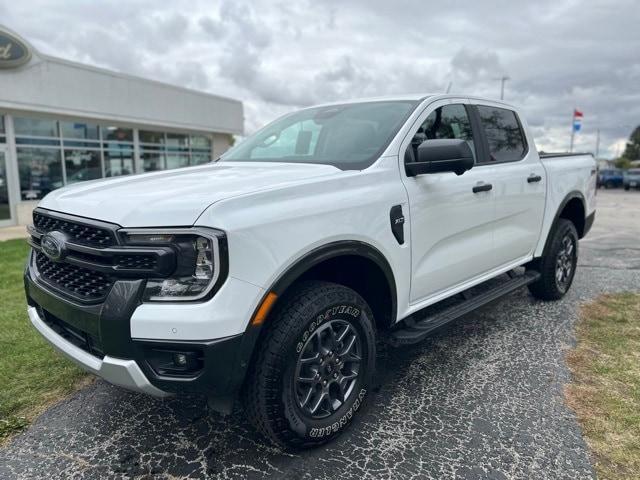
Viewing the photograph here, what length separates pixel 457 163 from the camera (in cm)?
293

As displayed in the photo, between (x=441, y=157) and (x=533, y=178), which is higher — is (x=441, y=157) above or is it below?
above

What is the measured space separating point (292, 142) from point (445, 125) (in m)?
1.14

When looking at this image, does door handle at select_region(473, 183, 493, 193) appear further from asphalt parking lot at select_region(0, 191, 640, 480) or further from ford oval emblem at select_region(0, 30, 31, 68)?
ford oval emblem at select_region(0, 30, 31, 68)

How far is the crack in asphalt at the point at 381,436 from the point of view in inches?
97.3

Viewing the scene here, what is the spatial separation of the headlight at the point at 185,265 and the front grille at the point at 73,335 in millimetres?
405

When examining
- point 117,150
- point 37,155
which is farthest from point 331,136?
point 117,150

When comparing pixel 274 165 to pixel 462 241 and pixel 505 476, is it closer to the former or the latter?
pixel 462 241

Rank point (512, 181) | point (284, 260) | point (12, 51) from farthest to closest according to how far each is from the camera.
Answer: point (12, 51) < point (512, 181) < point (284, 260)

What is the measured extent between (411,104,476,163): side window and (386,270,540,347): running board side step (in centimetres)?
115

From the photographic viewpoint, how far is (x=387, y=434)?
2.77 metres

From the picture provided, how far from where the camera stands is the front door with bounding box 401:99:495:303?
3.07 m

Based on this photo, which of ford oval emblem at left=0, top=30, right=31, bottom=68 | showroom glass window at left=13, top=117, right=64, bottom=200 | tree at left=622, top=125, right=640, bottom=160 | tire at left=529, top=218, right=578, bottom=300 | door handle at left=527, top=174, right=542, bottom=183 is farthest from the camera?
tree at left=622, top=125, right=640, bottom=160

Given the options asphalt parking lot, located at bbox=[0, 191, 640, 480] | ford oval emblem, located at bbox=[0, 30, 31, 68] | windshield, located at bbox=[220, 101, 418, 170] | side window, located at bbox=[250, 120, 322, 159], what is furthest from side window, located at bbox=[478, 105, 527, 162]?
ford oval emblem, located at bbox=[0, 30, 31, 68]

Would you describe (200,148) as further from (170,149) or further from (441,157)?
(441,157)
